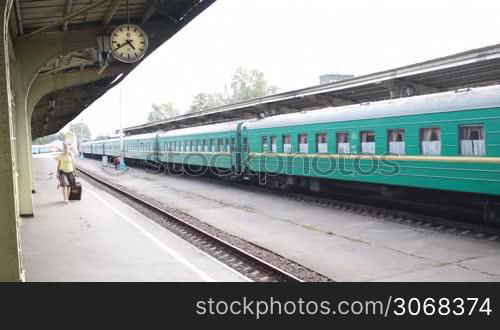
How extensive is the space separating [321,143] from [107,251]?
25.4 feet

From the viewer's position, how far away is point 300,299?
3707 mm

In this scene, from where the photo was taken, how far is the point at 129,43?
980 cm

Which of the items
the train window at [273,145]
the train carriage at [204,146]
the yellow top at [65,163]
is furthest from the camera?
the train carriage at [204,146]

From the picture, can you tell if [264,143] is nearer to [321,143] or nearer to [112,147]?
[321,143]

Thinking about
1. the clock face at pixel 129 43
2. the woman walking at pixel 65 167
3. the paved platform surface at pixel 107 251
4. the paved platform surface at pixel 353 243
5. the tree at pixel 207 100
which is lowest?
the paved platform surface at pixel 353 243

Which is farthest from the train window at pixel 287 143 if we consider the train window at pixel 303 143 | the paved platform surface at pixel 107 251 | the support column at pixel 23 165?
the support column at pixel 23 165

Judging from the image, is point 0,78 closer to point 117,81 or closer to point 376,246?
point 376,246

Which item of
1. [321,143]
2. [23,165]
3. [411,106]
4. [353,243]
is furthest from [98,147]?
[353,243]

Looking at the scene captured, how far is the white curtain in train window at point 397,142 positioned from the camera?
10748 mm

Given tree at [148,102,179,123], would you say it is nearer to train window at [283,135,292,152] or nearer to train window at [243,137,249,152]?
train window at [243,137,249,152]

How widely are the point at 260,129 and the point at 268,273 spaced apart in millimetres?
10723

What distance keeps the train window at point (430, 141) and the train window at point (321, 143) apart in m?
3.52

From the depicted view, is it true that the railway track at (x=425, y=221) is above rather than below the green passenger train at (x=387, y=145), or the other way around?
below

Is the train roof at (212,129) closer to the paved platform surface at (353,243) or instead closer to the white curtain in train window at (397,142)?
the paved platform surface at (353,243)
